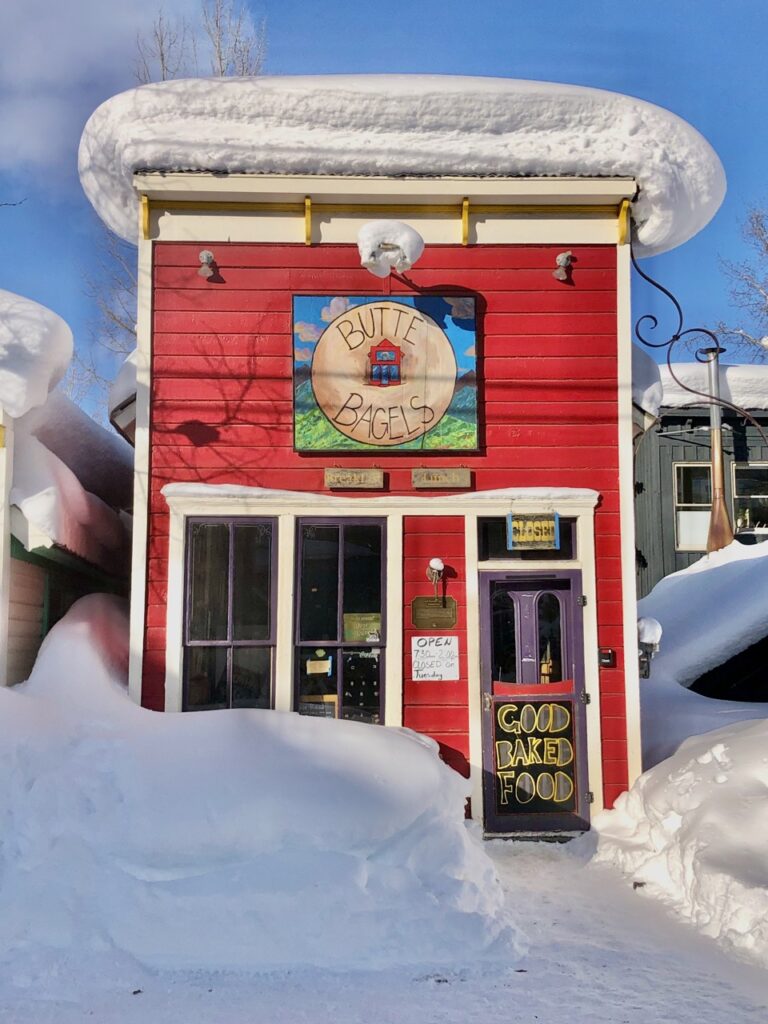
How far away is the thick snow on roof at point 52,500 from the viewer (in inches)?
282

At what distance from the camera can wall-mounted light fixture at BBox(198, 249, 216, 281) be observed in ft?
24.8

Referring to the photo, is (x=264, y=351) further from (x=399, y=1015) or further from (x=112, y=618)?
(x=399, y=1015)

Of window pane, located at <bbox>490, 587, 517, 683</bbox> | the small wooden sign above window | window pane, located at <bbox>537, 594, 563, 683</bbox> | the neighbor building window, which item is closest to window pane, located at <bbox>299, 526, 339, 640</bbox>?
window pane, located at <bbox>490, 587, 517, 683</bbox>

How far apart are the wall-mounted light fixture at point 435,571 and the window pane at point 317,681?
960mm

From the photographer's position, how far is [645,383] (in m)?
7.98

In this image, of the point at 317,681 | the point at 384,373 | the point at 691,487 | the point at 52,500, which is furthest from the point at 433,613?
the point at 691,487

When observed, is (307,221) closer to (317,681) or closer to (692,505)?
(317,681)

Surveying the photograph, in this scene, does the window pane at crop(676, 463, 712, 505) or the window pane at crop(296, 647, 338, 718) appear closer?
the window pane at crop(296, 647, 338, 718)

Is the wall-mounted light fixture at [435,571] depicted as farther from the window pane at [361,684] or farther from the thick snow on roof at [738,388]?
the thick snow on roof at [738,388]

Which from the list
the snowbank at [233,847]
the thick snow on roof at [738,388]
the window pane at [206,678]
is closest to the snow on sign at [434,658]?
the snowbank at [233,847]

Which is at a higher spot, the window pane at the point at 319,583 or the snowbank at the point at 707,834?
the window pane at the point at 319,583

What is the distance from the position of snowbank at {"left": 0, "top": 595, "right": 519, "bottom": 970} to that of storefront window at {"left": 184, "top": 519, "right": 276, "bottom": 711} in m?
0.96

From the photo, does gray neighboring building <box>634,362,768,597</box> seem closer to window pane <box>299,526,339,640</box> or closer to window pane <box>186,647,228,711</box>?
window pane <box>299,526,339,640</box>

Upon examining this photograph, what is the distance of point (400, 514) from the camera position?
753 cm
